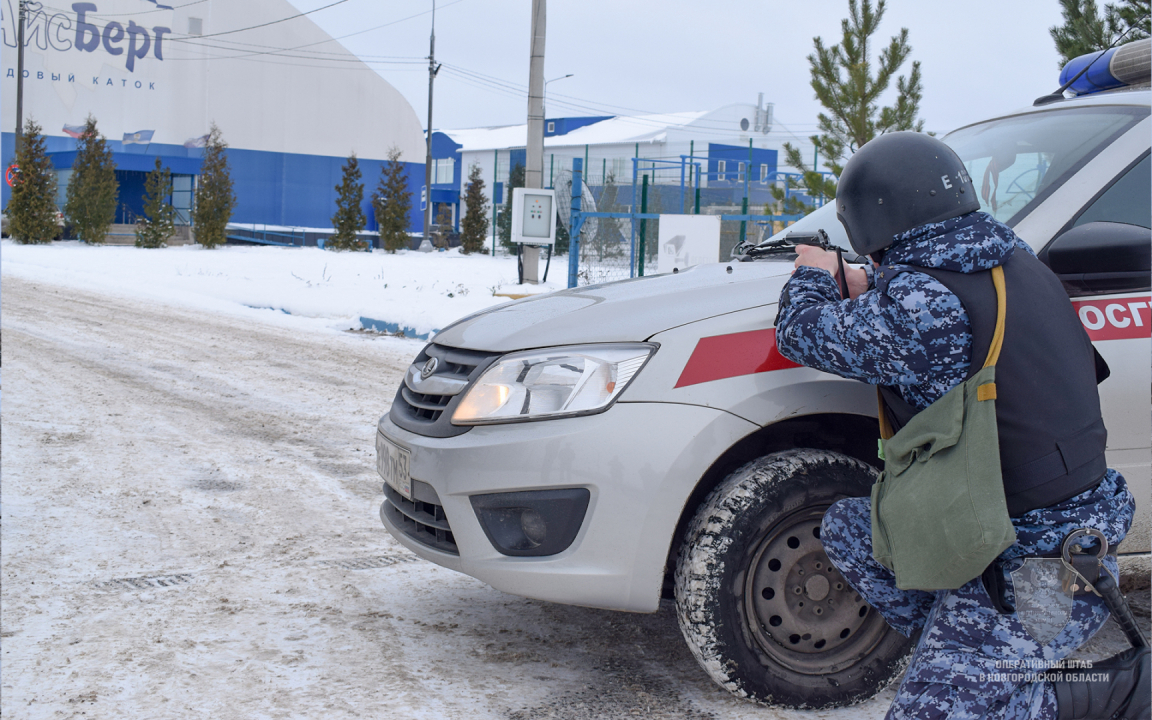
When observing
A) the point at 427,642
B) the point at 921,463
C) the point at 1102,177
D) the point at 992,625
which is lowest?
the point at 427,642

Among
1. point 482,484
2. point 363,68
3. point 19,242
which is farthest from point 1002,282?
point 363,68

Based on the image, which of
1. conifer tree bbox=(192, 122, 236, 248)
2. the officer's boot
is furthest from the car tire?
conifer tree bbox=(192, 122, 236, 248)

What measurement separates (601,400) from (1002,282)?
3.41ft

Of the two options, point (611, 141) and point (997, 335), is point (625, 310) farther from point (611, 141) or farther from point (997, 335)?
point (611, 141)

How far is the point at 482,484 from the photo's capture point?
267 cm

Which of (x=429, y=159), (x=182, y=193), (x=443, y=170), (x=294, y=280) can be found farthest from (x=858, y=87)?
(x=443, y=170)

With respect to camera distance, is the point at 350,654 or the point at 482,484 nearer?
the point at 482,484

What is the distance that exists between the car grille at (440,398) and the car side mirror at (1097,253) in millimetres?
1562

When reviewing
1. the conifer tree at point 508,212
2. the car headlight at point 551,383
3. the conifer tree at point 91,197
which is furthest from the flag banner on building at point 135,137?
the car headlight at point 551,383

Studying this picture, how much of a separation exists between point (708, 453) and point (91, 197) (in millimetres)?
31536

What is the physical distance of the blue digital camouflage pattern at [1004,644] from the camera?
2057mm

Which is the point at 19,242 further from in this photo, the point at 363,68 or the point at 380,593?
the point at 380,593

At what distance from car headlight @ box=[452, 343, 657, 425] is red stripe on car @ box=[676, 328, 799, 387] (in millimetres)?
133

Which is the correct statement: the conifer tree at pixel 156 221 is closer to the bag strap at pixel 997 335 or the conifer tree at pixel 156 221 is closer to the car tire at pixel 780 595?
the car tire at pixel 780 595
